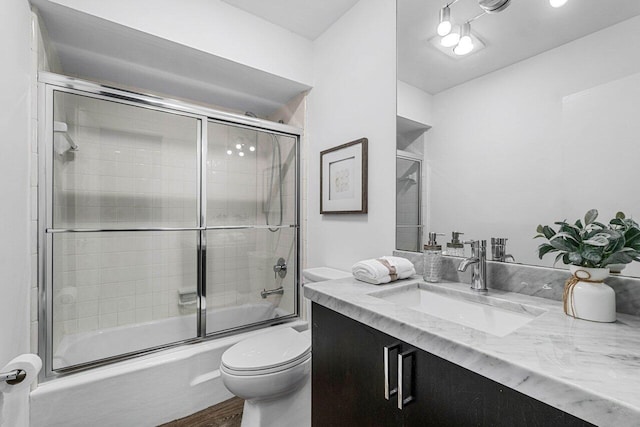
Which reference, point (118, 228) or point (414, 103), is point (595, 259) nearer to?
point (414, 103)

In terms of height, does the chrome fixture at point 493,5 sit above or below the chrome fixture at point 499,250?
above

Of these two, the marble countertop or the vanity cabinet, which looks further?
the vanity cabinet

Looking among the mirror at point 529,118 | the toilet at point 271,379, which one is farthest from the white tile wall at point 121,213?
the mirror at point 529,118

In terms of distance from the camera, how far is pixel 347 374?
910mm

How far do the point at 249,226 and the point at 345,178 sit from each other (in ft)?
2.77

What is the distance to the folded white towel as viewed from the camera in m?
1.14

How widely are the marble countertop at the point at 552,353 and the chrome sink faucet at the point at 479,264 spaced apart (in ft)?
0.59

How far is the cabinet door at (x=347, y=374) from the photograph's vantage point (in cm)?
79

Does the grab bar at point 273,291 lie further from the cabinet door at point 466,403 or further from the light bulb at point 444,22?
the light bulb at point 444,22

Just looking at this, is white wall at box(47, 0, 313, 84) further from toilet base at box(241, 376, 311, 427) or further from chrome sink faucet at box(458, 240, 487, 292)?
toilet base at box(241, 376, 311, 427)

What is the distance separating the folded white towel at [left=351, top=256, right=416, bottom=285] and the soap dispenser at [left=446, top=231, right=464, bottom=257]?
0.19 m

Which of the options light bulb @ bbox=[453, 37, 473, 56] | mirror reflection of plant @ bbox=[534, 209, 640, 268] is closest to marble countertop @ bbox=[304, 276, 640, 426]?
mirror reflection of plant @ bbox=[534, 209, 640, 268]

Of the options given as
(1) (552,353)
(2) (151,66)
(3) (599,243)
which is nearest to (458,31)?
(3) (599,243)

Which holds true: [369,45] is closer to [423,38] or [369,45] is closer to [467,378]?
[423,38]
